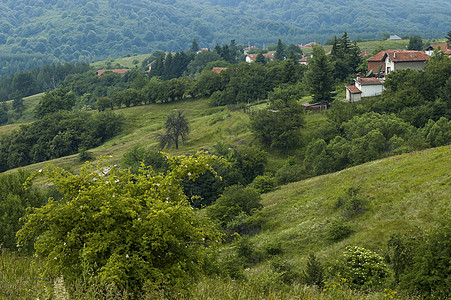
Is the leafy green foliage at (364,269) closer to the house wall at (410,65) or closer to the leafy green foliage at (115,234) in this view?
the leafy green foliage at (115,234)

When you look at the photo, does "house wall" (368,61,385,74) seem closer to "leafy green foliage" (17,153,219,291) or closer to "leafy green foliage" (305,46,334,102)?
"leafy green foliage" (305,46,334,102)

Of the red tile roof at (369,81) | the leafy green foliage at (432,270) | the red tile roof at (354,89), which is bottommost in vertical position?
the red tile roof at (354,89)

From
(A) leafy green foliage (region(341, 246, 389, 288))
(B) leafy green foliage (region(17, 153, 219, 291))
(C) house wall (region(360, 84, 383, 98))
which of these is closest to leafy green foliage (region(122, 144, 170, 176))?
(C) house wall (region(360, 84, 383, 98))

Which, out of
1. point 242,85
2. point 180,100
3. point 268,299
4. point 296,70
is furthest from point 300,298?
point 180,100

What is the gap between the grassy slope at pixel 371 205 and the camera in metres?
22.0

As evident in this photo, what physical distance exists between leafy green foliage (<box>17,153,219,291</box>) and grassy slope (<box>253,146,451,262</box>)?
42.2 ft

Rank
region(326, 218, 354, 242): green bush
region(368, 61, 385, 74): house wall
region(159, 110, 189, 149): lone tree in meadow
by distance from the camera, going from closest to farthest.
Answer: region(326, 218, 354, 242): green bush → region(159, 110, 189, 149): lone tree in meadow → region(368, 61, 385, 74): house wall

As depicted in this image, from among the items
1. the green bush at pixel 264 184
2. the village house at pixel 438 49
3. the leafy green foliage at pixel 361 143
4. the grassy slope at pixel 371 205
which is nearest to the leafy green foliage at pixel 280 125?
the leafy green foliage at pixel 361 143

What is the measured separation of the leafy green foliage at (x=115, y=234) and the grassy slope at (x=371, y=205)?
42.2 ft

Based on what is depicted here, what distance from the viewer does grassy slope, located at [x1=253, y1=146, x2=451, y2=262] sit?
22031mm

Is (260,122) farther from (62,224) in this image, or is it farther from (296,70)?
(62,224)

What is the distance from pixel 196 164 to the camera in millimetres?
11844

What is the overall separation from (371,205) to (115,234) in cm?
2140

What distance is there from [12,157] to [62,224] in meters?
82.0
